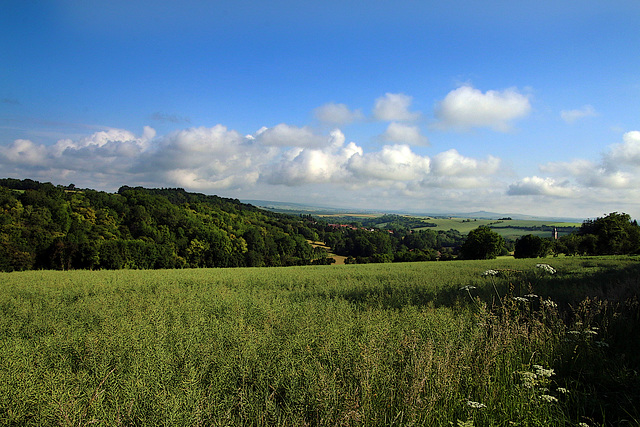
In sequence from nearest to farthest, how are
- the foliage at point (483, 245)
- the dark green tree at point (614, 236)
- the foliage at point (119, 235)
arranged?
the foliage at point (119, 235) → the dark green tree at point (614, 236) → the foliage at point (483, 245)

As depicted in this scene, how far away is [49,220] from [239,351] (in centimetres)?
6414

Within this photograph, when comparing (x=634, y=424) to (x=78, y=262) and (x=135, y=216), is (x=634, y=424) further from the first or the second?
(x=135, y=216)

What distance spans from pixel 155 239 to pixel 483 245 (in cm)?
6589

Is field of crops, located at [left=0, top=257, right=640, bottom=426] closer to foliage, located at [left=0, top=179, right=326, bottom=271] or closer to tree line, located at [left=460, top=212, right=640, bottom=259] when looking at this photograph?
foliage, located at [left=0, top=179, right=326, bottom=271]

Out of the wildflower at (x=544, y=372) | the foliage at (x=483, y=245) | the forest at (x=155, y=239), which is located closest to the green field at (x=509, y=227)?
the forest at (x=155, y=239)

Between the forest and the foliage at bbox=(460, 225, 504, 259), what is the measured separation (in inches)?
6.9

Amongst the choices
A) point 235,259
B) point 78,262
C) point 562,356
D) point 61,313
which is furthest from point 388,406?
point 235,259

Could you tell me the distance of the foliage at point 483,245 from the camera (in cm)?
5769

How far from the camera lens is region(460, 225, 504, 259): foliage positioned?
5769 centimetres

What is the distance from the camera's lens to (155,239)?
62031mm

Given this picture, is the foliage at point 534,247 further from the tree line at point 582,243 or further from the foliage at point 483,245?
the foliage at point 483,245

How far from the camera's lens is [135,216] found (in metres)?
66.8

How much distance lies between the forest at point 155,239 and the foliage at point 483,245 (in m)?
0.17

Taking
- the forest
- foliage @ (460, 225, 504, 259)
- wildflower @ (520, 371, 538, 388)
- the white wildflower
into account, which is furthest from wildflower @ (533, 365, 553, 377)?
foliage @ (460, 225, 504, 259)
